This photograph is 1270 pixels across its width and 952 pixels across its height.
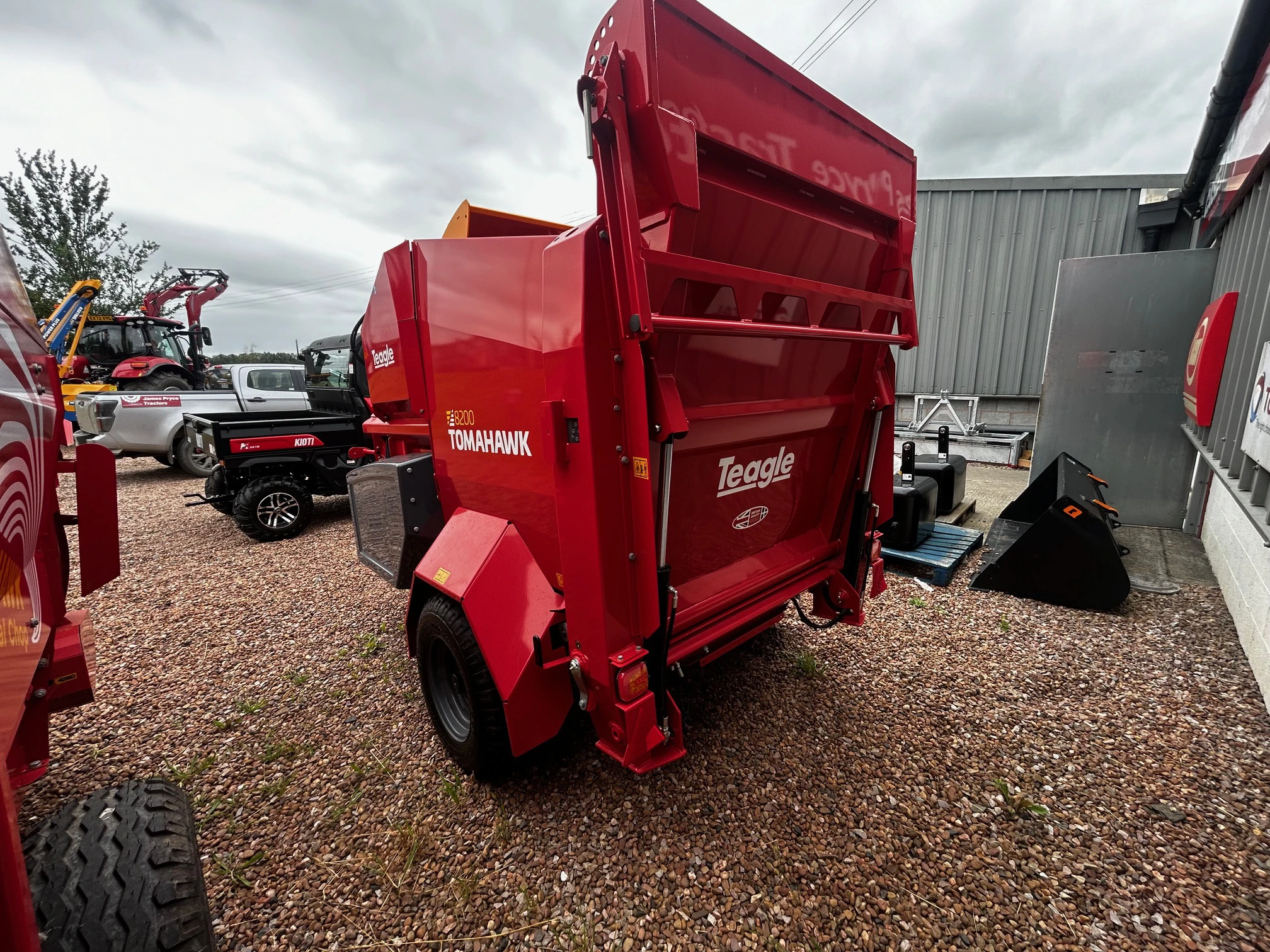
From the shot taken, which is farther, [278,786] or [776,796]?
[278,786]

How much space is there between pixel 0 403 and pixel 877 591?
321 centimetres

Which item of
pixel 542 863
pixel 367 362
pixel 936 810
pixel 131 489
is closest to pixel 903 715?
pixel 936 810

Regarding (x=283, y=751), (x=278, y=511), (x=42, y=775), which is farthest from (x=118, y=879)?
(x=278, y=511)

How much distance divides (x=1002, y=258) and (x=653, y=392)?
11.1 m

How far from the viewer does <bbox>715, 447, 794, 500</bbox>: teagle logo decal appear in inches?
86.1

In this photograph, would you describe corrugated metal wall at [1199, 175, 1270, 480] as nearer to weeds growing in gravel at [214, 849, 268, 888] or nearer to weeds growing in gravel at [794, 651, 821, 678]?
weeds growing in gravel at [794, 651, 821, 678]

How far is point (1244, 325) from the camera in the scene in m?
3.89

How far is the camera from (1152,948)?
1579 millimetres

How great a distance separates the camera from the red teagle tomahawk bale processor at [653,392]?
160cm

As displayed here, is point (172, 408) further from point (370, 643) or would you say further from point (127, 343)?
point (370, 643)

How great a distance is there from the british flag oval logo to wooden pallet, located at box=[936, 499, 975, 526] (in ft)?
13.4

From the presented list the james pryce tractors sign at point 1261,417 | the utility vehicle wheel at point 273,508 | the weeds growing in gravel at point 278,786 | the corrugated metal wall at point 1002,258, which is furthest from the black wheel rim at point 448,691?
the corrugated metal wall at point 1002,258

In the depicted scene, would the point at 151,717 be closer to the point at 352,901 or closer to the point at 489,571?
the point at 352,901

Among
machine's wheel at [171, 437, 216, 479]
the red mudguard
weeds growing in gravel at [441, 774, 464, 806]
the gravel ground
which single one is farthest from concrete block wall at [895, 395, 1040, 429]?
machine's wheel at [171, 437, 216, 479]
